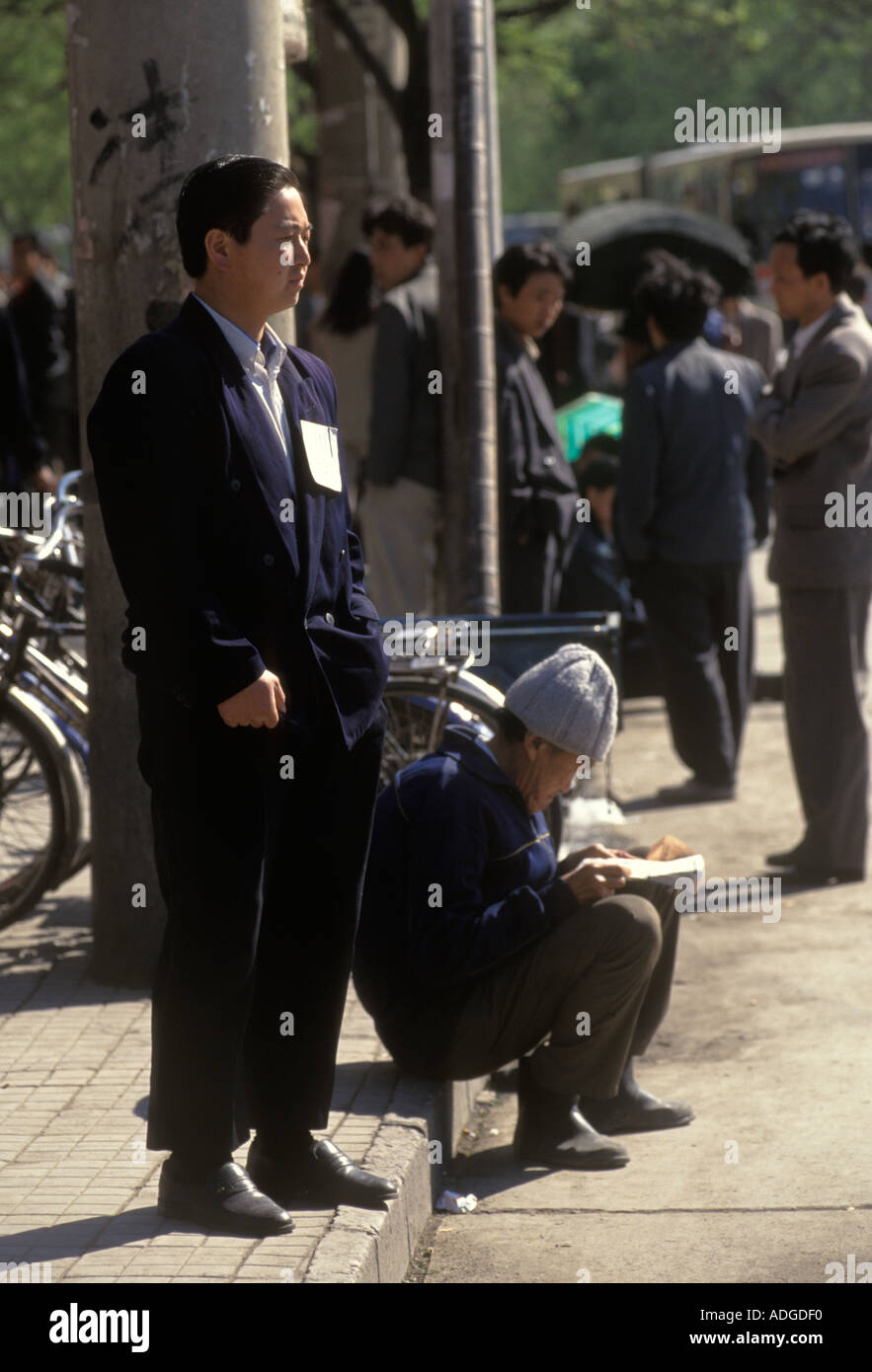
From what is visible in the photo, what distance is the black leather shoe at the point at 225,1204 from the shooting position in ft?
12.3

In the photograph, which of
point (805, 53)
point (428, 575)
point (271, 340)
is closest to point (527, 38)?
point (428, 575)

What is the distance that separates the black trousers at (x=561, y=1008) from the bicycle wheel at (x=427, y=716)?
4.04 ft

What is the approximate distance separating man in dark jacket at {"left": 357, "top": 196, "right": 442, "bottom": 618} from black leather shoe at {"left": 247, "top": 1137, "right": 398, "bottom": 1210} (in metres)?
4.35

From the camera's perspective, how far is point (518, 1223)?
14.4 ft

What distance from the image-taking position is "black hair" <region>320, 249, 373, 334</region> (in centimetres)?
912

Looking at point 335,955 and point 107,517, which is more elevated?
point 107,517

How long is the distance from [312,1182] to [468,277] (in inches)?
166

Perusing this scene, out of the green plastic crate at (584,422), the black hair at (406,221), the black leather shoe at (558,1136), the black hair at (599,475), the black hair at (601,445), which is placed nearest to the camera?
the black leather shoe at (558,1136)

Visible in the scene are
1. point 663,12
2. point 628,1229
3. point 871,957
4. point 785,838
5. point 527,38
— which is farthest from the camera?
point 663,12

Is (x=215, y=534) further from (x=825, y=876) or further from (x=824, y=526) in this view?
(x=825, y=876)

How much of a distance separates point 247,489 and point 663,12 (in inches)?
950

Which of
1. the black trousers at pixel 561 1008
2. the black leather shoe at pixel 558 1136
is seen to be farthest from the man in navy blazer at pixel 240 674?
the black leather shoe at pixel 558 1136

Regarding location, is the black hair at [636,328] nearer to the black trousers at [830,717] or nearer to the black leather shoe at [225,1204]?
the black trousers at [830,717]

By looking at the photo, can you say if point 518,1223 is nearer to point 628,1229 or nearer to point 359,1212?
point 628,1229
